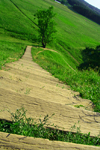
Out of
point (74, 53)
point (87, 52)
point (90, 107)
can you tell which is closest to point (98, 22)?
point (87, 52)

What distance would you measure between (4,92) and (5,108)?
55 centimetres

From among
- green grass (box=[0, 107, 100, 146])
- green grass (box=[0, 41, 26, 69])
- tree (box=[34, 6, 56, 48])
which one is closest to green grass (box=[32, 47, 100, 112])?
green grass (box=[0, 107, 100, 146])

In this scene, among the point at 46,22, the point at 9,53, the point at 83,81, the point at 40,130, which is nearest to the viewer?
the point at 40,130

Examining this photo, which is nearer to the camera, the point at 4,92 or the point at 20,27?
the point at 4,92

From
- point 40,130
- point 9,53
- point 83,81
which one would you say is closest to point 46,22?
point 9,53

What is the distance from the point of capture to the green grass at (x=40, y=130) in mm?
2115

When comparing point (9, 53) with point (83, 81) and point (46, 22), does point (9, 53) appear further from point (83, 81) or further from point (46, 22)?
point (83, 81)

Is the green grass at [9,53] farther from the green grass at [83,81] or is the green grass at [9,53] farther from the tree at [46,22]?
the tree at [46,22]

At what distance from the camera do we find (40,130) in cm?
221

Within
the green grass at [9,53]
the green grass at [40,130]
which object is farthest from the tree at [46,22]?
the green grass at [40,130]

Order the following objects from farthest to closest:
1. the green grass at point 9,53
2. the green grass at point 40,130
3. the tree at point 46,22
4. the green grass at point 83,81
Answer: the tree at point 46,22 → the green grass at point 9,53 → the green grass at point 83,81 → the green grass at point 40,130

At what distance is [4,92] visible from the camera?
288 centimetres

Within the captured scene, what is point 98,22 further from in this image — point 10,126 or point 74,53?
point 10,126

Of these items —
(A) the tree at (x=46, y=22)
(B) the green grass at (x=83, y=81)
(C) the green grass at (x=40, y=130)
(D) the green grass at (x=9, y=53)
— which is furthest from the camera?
(A) the tree at (x=46, y=22)
